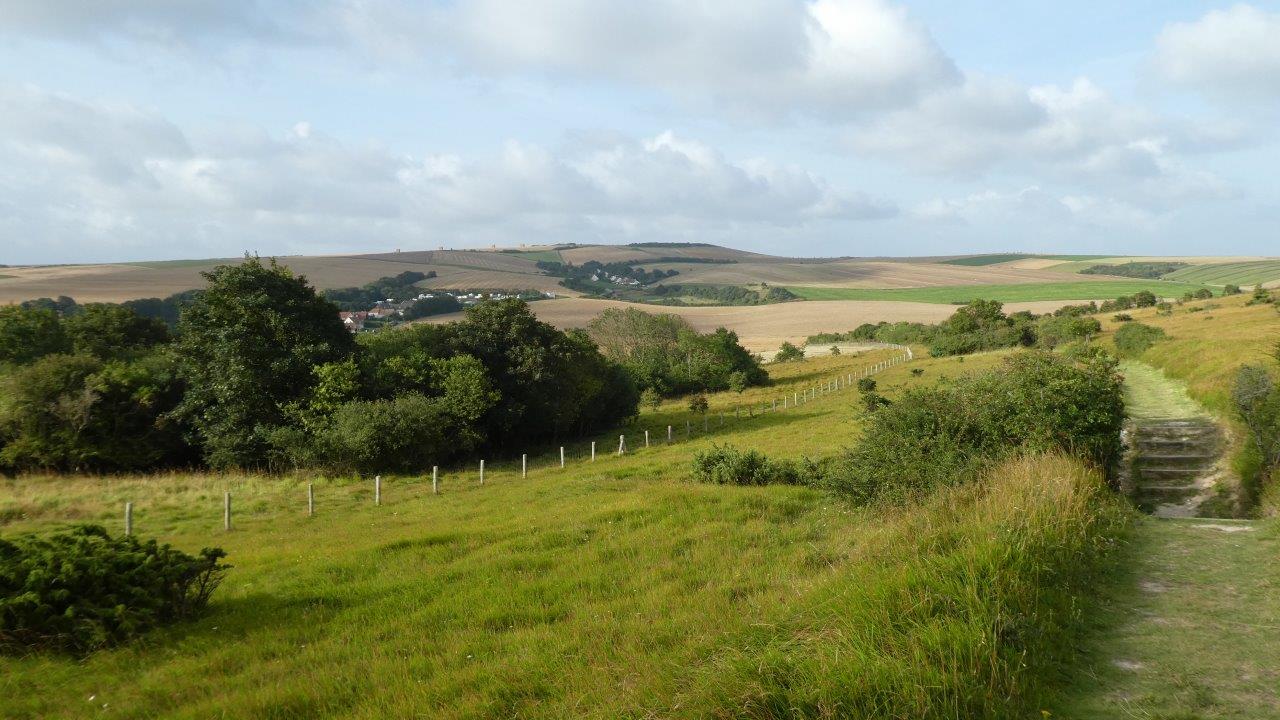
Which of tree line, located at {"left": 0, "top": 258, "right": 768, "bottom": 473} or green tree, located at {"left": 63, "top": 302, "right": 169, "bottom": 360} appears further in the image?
green tree, located at {"left": 63, "top": 302, "right": 169, "bottom": 360}

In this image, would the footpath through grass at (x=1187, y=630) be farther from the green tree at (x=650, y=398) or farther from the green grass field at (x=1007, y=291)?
the green grass field at (x=1007, y=291)

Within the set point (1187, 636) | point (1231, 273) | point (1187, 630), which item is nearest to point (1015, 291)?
point (1231, 273)

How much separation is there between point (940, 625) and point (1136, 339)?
4489cm

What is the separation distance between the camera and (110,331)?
4462cm

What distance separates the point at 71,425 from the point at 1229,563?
124 ft

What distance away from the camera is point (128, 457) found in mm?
31406

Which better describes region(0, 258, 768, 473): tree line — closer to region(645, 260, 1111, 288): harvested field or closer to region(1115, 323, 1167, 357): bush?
region(1115, 323, 1167, 357): bush

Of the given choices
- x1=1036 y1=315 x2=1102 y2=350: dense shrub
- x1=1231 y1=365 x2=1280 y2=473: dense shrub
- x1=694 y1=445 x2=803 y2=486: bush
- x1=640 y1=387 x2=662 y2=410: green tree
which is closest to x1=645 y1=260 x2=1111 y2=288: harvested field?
x1=1036 y1=315 x2=1102 y2=350: dense shrub

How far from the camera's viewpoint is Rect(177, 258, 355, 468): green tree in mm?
31984

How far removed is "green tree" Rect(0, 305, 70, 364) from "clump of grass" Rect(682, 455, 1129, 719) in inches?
1969

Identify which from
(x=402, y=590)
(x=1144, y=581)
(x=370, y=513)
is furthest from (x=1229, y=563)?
(x=370, y=513)

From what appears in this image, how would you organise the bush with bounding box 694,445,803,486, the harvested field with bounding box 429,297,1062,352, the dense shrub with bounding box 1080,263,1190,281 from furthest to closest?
1. the dense shrub with bounding box 1080,263,1190,281
2. the harvested field with bounding box 429,297,1062,352
3. the bush with bounding box 694,445,803,486

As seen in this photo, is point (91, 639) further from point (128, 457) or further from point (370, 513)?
point (128, 457)

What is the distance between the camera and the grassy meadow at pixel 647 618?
198 inches
